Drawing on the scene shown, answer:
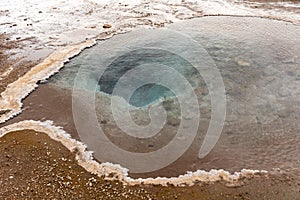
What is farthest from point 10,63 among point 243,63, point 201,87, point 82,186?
point 243,63

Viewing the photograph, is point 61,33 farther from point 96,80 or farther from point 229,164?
point 229,164

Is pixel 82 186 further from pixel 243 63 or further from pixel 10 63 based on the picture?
pixel 10 63

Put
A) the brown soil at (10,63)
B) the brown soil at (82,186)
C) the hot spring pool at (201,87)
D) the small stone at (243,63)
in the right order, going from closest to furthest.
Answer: the brown soil at (82,186) → the hot spring pool at (201,87) → the brown soil at (10,63) → the small stone at (243,63)

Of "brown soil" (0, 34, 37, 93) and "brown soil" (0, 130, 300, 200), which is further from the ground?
"brown soil" (0, 34, 37, 93)

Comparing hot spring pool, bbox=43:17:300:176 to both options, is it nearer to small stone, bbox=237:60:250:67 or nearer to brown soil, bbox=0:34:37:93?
small stone, bbox=237:60:250:67

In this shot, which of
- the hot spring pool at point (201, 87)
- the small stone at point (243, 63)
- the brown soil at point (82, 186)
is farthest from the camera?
the small stone at point (243, 63)

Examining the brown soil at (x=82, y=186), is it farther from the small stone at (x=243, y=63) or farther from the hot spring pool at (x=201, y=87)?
the small stone at (x=243, y=63)

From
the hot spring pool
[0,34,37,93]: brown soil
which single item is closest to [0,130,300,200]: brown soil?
the hot spring pool

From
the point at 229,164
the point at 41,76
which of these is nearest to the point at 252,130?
the point at 229,164

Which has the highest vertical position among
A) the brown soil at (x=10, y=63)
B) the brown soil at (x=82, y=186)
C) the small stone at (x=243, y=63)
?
the small stone at (x=243, y=63)

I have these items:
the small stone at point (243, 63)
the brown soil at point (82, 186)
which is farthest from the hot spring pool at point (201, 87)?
the brown soil at point (82, 186)

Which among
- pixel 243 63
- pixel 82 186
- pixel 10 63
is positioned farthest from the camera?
pixel 10 63
